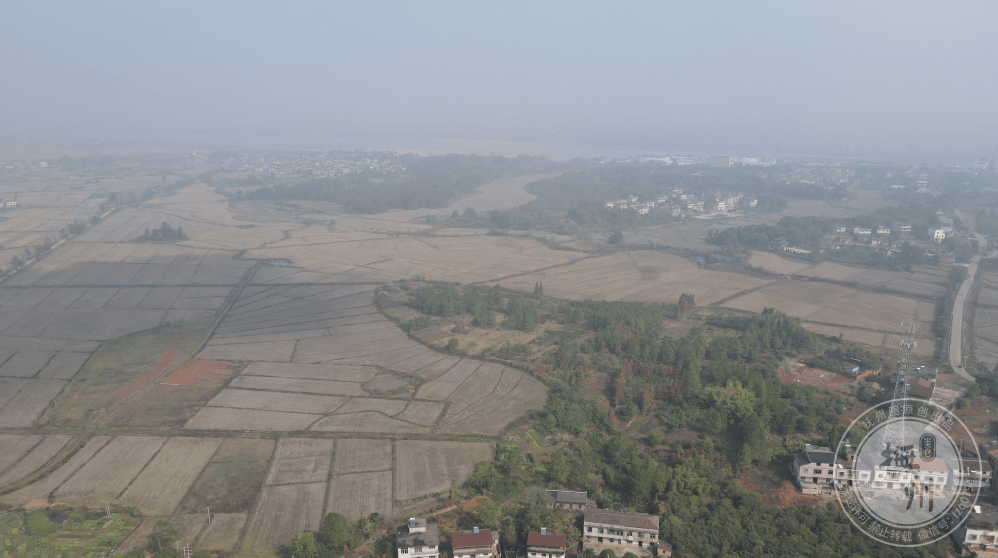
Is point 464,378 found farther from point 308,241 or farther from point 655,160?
point 655,160

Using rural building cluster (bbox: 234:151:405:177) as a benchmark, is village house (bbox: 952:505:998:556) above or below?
below

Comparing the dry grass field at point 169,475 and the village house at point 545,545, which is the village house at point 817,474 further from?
the dry grass field at point 169,475

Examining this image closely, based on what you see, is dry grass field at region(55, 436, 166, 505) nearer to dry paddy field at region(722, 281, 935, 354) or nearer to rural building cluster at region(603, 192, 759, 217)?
dry paddy field at region(722, 281, 935, 354)

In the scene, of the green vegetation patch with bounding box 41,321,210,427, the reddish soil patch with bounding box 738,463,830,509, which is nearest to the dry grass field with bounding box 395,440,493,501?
the reddish soil patch with bounding box 738,463,830,509

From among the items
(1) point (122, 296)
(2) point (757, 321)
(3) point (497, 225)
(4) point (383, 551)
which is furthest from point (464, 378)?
(3) point (497, 225)

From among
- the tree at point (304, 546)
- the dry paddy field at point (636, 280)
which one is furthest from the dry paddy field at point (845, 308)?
the tree at point (304, 546)

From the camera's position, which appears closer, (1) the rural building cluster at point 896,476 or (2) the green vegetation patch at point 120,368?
(1) the rural building cluster at point 896,476
